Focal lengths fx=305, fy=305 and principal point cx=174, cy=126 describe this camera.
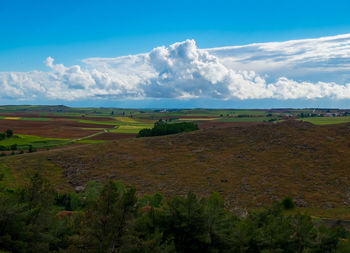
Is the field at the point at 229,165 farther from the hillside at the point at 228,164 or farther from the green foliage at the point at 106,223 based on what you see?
the green foliage at the point at 106,223

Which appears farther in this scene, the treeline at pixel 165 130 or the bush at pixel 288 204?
the treeline at pixel 165 130

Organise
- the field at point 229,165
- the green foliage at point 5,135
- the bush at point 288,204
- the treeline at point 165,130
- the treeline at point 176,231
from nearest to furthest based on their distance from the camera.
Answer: the treeline at point 176,231 < the bush at point 288,204 < the field at point 229,165 < the green foliage at point 5,135 < the treeline at point 165,130

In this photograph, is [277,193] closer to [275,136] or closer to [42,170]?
[275,136]

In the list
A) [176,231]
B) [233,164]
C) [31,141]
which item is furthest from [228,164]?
[31,141]

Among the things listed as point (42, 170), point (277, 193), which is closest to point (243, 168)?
point (277, 193)

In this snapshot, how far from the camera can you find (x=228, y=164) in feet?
199

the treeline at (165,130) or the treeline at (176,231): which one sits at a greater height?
the treeline at (165,130)

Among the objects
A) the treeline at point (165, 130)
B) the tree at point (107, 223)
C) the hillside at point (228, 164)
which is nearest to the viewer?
the tree at point (107, 223)

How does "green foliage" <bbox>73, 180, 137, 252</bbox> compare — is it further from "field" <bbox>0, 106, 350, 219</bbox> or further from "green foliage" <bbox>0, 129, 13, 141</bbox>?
"green foliage" <bbox>0, 129, 13, 141</bbox>

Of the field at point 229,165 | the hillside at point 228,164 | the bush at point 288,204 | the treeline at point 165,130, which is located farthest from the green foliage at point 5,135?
the bush at point 288,204

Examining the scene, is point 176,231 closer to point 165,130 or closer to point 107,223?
point 107,223

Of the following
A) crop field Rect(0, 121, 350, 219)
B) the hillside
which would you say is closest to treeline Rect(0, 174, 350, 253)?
crop field Rect(0, 121, 350, 219)

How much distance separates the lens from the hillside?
50.1 metres

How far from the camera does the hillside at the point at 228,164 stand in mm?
50094
